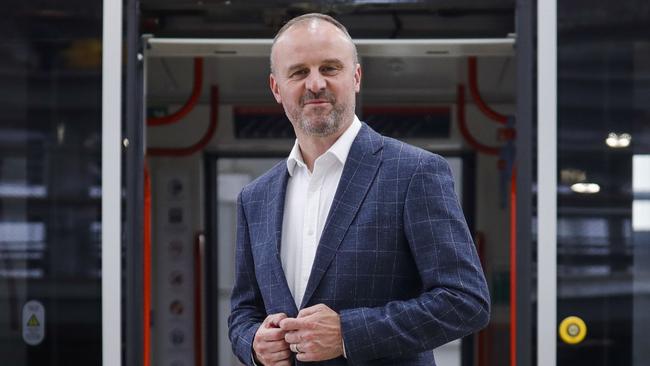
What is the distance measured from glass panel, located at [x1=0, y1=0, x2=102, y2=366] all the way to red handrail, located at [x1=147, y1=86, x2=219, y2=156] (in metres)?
2.56

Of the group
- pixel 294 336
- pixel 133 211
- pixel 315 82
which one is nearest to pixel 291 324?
pixel 294 336

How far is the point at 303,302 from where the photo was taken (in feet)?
5.90

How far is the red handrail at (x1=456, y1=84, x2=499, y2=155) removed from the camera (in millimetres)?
6012

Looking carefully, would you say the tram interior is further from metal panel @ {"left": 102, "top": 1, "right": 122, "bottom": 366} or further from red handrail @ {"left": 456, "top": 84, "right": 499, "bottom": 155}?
metal panel @ {"left": 102, "top": 1, "right": 122, "bottom": 366}

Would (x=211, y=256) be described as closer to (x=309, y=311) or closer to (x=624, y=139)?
(x=624, y=139)

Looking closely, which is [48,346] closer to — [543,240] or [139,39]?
[139,39]

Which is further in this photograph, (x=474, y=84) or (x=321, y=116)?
(x=474, y=84)

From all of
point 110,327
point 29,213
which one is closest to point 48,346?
point 110,327

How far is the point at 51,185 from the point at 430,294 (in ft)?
6.93

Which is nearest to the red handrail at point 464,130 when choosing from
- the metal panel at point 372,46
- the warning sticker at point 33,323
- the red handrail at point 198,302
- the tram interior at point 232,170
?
the tram interior at point 232,170

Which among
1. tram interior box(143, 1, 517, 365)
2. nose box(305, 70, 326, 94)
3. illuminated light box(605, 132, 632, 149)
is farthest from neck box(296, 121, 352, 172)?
tram interior box(143, 1, 517, 365)

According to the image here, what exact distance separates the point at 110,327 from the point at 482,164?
335 centimetres

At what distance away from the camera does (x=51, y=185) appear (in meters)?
3.50

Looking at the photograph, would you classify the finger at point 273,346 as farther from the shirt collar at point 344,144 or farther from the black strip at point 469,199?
the black strip at point 469,199
